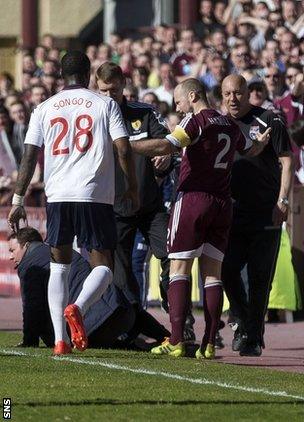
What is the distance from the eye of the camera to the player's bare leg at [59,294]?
10461 millimetres

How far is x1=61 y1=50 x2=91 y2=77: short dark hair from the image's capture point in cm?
1051

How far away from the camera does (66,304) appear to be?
10.5 metres

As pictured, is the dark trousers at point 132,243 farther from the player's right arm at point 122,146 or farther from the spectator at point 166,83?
the spectator at point 166,83

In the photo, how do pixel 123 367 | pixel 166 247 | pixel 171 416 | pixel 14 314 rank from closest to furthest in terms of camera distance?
pixel 171 416, pixel 123 367, pixel 166 247, pixel 14 314

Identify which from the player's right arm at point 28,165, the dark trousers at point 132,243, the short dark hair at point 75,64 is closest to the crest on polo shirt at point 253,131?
the dark trousers at point 132,243

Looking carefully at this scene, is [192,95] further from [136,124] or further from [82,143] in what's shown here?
[136,124]

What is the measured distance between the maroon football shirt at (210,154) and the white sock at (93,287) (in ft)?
2.87

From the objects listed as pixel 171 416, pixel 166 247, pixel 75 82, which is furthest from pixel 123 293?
pixel 171 416

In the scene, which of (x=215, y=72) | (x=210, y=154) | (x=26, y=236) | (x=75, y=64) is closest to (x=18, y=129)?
(x=215, y=72)

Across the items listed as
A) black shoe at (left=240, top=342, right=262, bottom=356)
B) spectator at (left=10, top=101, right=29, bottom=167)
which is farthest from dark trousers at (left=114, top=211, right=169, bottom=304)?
spectator at (left=10, top=101, right=29, bottom=167)

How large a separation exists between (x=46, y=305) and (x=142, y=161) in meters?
1.54

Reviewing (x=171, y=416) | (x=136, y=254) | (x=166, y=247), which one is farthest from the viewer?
(x=136, y=254)

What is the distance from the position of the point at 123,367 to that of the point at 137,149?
1.60 meters

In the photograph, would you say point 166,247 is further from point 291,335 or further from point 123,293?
point 291,335
